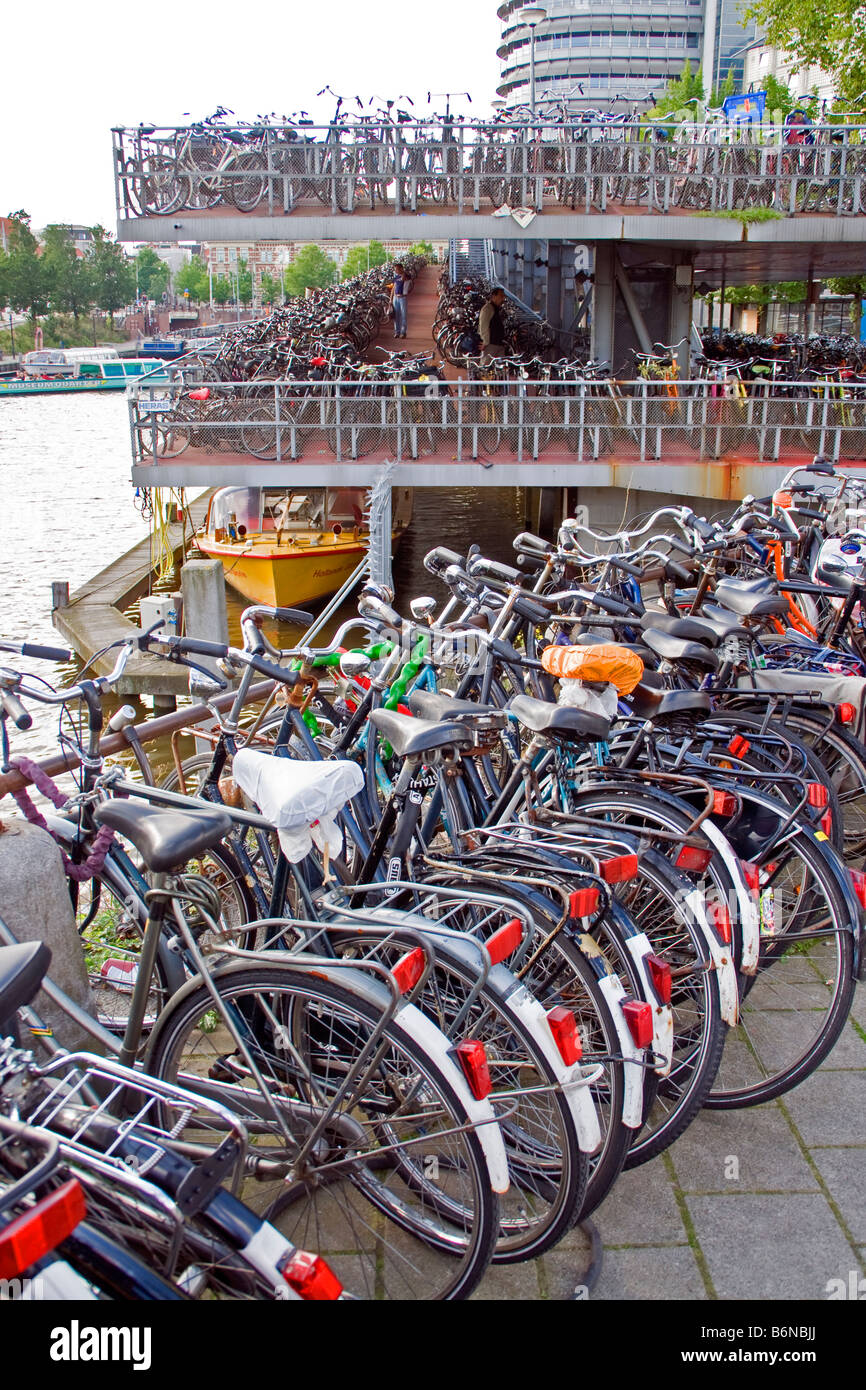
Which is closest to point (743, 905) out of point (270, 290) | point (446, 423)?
point (446, 423)

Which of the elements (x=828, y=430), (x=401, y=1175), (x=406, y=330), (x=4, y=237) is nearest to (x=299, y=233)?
(x=828, y=430)

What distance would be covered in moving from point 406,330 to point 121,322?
10614 cm

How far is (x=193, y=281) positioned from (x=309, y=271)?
37.3m

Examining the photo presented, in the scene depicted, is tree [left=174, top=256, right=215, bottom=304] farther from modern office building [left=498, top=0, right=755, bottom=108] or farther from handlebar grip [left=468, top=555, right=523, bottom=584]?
handlebar grip [left=468, top=555, right=523, bottom=584]

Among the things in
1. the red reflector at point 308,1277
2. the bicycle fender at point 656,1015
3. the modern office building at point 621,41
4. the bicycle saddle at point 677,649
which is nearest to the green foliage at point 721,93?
the modern office building at point 621,41

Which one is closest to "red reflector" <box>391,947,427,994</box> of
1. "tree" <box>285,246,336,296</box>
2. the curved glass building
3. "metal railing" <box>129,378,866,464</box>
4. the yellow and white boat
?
"metal railing" <box>129,378,866,464</box>

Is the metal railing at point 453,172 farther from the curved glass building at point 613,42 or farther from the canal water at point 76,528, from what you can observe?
the curved glass building at point 613,42

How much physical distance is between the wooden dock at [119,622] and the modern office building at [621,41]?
91.7m

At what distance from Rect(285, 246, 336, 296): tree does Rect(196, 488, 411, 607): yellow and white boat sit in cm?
10980

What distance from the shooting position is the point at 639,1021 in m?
2.48

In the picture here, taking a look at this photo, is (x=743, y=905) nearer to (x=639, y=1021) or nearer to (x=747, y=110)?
(x=639, y=1021)

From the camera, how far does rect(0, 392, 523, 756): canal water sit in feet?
63.0

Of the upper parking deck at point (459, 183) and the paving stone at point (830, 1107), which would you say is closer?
the paving stone at point (830, 1107)

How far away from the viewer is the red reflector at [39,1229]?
141cm
